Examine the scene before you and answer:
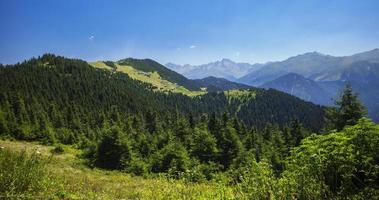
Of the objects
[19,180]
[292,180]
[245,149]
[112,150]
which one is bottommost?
[245,149]

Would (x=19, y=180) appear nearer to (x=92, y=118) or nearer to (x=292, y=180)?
(x=292, y=180)

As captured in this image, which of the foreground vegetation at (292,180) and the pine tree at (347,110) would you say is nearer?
the foreground vegetation at (292,180)

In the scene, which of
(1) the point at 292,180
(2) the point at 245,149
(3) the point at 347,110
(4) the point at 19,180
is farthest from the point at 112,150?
(1) the point at 292,180

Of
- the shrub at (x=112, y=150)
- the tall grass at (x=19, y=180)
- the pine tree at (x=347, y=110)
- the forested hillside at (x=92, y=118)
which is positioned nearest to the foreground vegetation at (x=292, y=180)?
the tall grass at (x=19, y=180)

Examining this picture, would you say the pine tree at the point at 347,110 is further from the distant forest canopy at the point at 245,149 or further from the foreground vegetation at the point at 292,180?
the foreground vegetation at the point at 292,180

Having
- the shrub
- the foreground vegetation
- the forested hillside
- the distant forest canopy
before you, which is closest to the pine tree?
the distant forest canopy

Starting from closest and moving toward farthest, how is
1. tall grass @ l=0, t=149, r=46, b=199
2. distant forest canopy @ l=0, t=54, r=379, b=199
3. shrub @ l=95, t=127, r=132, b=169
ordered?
distant forest canopy @ l=0, t=54, r=379, b=199 < tall grass @ l=0, t=149, r=46, b=199 < shrub @ l=95, t=127, r=132, b=169

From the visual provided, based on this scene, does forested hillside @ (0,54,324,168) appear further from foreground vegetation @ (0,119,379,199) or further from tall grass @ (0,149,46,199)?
tall grass @ (0,149,46,199)

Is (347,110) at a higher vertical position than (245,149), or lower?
higher

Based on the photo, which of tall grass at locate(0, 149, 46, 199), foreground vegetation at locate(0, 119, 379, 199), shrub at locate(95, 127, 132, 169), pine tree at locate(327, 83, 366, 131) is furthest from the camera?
shrub at locate(95, 127, 132, 169)

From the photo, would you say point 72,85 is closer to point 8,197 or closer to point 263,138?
point 263,138

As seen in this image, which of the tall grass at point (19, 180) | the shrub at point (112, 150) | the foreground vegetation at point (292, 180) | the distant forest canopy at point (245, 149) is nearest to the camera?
the foreground vegetation at point (292, 180)

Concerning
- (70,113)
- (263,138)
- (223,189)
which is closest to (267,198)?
(223,189)

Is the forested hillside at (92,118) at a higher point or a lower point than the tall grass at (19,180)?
lower
